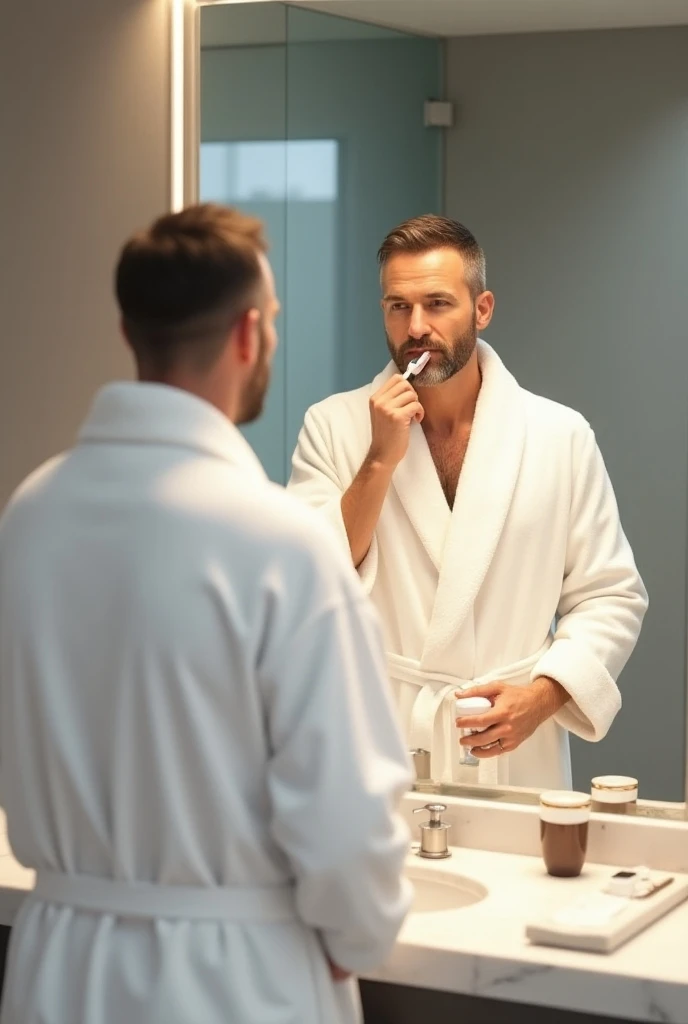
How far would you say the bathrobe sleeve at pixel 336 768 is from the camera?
1175mm

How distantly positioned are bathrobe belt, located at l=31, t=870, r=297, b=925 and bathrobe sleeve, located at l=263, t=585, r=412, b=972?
0.14 feet

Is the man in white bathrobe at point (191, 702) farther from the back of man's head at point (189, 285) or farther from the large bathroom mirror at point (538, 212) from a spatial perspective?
the large bathroom mirror at point (538, 212)

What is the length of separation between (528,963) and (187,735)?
54 cm

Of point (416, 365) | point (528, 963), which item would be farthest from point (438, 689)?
point (528, 963)

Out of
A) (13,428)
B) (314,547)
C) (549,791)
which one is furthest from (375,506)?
(314,547)

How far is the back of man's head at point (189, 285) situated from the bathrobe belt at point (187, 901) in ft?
1.50

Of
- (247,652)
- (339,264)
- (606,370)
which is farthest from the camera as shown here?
(339,264)

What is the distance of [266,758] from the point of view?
1.22m

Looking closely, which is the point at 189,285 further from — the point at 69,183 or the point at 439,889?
the point at 69,183

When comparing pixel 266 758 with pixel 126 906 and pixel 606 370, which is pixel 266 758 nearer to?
pixel 126 906

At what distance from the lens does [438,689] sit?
2035 mm

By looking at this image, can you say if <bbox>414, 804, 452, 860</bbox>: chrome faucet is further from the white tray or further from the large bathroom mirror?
the white tray

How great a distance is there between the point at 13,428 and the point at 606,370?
101cm

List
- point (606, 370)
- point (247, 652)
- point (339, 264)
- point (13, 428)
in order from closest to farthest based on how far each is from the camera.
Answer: point (247, 652), point (606, 370), point (339, 264), point (13, 428)
